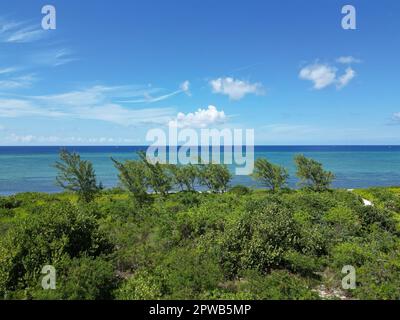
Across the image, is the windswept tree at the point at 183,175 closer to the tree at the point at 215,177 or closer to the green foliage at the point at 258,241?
the tree at the point at 215,177

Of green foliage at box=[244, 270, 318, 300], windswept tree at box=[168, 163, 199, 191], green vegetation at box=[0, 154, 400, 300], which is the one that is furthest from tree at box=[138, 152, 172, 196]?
green foliage at box=[244, 270, 318, 300]

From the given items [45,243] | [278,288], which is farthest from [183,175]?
[278,288]

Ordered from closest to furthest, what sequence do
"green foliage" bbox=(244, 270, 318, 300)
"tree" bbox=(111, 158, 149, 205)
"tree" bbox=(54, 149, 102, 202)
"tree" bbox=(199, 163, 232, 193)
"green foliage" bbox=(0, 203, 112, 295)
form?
"green foliage" bbox=(244, 270, 318, 300) → "green foliage" bbox=(0, 203, 112, 295) → "tree" bbox=(54, 149, 102, 202) → "tree" bbox=(111, 158, 149, 205) → "tree" bbox=(199, 163, 232, 193)

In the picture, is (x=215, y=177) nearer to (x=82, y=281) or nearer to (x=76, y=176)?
(x=76, y=176)

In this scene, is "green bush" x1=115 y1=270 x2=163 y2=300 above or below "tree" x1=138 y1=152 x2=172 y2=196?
below

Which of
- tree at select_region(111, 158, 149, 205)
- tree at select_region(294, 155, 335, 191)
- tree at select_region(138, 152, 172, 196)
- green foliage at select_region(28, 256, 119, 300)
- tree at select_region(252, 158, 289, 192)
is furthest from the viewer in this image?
tree at select_region(252, 158, 289, 192)

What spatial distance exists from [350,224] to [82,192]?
22.9 metres

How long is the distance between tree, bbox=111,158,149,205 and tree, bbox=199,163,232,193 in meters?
11.3

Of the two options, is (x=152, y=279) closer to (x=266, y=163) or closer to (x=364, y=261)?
(x=364, y=261)

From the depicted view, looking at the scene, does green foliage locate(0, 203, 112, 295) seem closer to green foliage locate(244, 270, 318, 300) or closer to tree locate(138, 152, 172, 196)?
green foliage locate(244, 270, 318, 300)

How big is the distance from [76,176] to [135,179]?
5355 millimetres

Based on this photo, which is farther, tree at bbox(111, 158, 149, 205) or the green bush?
tree at bbox(111, 158, 149, 205)

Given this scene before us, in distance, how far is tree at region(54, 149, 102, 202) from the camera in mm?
30969

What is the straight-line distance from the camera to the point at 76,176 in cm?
3142
